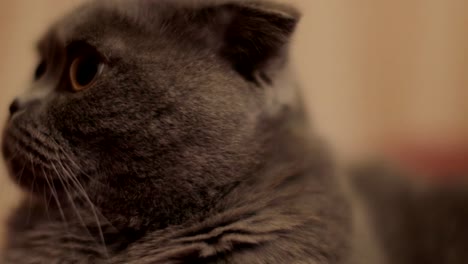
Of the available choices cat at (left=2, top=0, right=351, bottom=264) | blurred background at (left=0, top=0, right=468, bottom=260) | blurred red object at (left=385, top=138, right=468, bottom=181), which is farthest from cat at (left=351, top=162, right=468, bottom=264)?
cat at (left=2, top=0, right=351, bottom=264)

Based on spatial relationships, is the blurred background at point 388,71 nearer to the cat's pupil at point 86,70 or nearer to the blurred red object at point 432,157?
the blurred red object at point 432,157

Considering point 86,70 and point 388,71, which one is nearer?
point 86,70

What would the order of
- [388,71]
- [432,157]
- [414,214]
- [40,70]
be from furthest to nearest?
1. [388,71]
2. [432,157]
3. [414,214]
4. [40,70]

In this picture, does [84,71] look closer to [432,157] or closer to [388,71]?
[432,157]

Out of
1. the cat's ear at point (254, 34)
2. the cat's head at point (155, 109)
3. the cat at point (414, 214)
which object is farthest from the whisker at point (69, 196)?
the cat at point (414, 214)

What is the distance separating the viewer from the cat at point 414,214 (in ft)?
4.10

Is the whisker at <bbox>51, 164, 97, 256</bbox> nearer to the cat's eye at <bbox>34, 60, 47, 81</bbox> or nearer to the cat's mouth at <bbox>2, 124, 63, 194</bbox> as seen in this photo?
the cat's mouth at <bbox>2, 124, 63, 194</bbox>

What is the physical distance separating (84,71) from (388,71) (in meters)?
1.42

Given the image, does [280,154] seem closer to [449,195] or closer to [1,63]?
[449,195]

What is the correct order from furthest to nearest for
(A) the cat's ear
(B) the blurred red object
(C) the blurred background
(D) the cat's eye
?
(C) the blurred background → (B) the blurred red object → (D) the cat's eye → (A) the cat's ear

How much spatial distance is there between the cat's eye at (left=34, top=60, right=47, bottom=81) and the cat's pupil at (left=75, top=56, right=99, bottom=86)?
13cm

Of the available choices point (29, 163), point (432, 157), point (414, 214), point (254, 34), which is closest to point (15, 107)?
point (29, 163)

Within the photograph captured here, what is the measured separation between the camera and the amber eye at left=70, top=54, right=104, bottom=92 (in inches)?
32.3

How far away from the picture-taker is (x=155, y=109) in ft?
2.59
